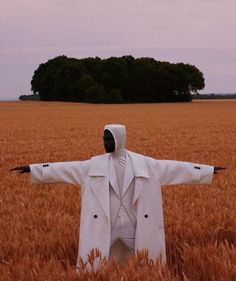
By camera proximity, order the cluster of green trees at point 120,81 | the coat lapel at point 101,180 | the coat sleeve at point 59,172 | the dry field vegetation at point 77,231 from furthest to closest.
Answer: the cluster of green trees at point 120,81, the coat sleeve at point 59,172, the coat lapel at point 101,180, the dry field vegetation at point 77,231

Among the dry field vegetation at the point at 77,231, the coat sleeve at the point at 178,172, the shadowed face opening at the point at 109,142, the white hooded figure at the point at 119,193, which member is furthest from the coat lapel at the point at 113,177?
the dry field vegetation at the point at 77,231

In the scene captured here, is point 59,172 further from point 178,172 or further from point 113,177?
point 178,172

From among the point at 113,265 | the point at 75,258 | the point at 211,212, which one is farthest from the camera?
the point at 211,212

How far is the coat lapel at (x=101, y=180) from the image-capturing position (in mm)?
4184

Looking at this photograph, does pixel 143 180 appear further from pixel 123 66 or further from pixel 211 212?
pixel 123 66

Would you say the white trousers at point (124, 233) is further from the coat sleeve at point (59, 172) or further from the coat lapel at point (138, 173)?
the coat sleeve at point (59, 172)

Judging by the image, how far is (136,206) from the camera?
4293 millimetres

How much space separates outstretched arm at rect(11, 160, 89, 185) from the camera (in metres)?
4.32

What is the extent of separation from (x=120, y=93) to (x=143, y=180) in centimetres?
7972

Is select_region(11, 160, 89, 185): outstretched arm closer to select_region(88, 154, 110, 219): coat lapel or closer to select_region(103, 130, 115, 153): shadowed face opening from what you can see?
select_region(88, 154, 110, 219): coat lapel

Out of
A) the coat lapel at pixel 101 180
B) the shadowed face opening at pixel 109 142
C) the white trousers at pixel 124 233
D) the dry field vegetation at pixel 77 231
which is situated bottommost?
the dry field vegetation at pixel 77 231

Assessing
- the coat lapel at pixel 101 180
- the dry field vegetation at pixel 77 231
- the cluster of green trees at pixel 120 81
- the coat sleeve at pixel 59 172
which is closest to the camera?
the dry field vegetation at pixel 77 231

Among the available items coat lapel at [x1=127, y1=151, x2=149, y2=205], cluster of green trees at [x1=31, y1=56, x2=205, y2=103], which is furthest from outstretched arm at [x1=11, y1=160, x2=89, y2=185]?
cluster of green trees at [x1=31, y1=56, x2=205, y2=103]

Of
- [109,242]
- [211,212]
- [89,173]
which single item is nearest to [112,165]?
[89,173]
